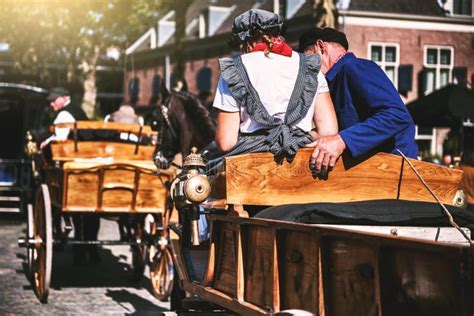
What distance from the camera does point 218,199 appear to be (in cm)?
485

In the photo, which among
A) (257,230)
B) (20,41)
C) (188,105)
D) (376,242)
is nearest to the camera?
(376,242)

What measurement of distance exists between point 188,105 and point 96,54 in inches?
1066

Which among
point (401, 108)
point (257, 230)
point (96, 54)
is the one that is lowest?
point (257, 230)

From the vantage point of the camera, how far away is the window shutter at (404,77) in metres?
37.0

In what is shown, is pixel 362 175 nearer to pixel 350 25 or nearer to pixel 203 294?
pixel 203 294

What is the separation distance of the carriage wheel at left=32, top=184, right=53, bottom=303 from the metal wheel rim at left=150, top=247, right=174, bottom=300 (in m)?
1.05

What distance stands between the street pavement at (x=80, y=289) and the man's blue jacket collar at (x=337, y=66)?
2499 millimetres

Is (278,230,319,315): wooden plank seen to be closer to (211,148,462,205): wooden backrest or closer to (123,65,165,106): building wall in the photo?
(211,148,462,205): wooden backrest

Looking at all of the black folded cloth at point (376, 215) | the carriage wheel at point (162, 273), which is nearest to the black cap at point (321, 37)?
the black folded cloth at point (376, 215)

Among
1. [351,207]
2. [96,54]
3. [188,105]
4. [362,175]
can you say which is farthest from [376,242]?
[96,54]

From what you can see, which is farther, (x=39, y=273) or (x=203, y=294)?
(x=39, y=273)

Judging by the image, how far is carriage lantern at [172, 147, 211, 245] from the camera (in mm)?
4766

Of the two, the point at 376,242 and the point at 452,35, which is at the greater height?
the point at 452,35

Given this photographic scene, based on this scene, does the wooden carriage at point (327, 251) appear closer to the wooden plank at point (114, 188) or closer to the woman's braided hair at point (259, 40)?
the woman's braided hair at point (259, 40)
